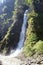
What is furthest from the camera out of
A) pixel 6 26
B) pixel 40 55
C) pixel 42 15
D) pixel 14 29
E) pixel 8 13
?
pixel 8 13

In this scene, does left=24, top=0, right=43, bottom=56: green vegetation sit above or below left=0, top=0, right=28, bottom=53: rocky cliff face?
below

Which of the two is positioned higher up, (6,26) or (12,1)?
(12,1)

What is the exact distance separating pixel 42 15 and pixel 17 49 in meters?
14.1

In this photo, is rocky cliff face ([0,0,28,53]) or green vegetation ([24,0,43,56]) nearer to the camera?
green vegetation ([24,0,43,56])

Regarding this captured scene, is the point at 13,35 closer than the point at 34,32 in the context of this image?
No

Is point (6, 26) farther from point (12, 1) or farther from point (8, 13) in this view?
point (12, 1)

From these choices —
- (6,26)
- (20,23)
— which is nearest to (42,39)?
(20,23)

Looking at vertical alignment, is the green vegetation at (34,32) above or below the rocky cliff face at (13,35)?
below

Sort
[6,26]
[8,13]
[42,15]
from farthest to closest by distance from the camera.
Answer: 1. [8,13]
2. [6,26]
3. [42,15]

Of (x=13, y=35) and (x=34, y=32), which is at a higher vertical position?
(x=13, y=35)

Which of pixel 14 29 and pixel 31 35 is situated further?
pixel 14 29

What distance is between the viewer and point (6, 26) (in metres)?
97.5

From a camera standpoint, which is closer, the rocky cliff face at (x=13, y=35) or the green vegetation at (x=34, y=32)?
the green vegetation at (x=34, y=32)

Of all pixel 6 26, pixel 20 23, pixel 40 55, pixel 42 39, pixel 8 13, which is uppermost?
pixel 8 13
